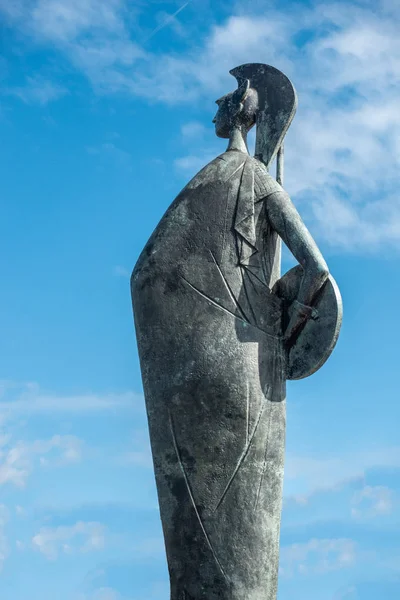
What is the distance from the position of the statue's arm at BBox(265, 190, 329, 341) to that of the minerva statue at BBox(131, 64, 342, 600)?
1 centimetres

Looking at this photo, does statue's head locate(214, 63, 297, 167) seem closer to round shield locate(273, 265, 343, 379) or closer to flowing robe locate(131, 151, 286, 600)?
flowing robe locate(131, 151, 286, 600)

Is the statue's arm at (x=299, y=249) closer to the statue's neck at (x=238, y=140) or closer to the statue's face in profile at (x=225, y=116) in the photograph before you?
the statue's neck at (x=238, y=140)

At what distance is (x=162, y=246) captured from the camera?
1054 cm

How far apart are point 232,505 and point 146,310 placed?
6.27 feet

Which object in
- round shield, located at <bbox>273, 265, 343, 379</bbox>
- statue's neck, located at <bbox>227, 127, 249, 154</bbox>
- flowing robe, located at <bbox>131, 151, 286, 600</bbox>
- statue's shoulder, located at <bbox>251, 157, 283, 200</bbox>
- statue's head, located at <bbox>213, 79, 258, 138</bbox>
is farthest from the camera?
statue's head, located at <bbox>213, 79, 258, 138</bbox>

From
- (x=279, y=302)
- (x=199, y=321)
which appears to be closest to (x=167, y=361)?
(x=199, y=321)

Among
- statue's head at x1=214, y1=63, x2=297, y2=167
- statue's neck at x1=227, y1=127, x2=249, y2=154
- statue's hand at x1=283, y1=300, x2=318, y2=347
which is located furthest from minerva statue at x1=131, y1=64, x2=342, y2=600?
statue's head at x1=214, y1=63, x2=297, y2=167

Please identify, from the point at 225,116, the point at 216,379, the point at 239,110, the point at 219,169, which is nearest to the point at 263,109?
the point at 239,110

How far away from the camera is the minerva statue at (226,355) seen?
9.83 m

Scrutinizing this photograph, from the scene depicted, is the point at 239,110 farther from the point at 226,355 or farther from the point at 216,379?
the point at 216,379

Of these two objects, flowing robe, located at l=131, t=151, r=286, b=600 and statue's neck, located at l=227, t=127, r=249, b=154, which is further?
statue's neck, located at l=227, t=127, r=249, b=154

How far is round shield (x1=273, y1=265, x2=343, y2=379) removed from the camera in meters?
10.1

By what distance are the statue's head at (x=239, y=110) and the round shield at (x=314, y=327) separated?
5.38ft

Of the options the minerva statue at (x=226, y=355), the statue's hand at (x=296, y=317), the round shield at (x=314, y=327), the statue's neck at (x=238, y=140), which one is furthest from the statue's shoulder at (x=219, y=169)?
the statue's hand at (x=296, y=317)
